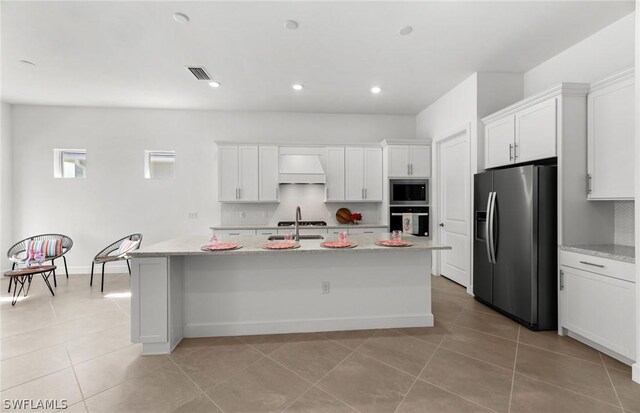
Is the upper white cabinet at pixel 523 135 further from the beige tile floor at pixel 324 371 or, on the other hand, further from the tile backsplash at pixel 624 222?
the beige tile floor at pixel 324 371

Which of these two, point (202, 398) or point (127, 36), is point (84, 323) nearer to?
point (202, 398)

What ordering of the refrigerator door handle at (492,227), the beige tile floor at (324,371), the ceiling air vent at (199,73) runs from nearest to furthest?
the beige tile floor at (324,371)
the refrigerator door handle at (492,227)
the ceiling air vent at (199,73)

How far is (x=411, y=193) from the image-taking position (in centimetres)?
504

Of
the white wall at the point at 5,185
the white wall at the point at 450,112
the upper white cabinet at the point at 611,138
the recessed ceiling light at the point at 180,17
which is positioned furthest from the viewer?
the white wall at the point at 5,185

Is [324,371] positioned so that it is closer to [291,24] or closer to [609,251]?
[609,251]

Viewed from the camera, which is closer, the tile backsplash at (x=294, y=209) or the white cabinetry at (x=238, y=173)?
the white cabinetry at (x=238, y=173)

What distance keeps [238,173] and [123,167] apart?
2.16m

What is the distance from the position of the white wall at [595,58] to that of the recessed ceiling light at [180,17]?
13.0 feet

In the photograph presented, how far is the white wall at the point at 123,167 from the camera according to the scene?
500 cm

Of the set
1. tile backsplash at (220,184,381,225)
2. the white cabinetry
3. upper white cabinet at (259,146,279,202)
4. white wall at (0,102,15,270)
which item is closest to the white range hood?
upper white cabinet at (259,146,279,202)

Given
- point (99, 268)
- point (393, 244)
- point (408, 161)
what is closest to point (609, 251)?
point (393, 244)

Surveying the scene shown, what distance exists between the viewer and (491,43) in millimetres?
3037

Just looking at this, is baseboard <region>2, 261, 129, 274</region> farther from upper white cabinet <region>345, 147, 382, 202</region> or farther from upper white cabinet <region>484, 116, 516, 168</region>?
upper white cabinet <region>484, 116, 516, 168</region>

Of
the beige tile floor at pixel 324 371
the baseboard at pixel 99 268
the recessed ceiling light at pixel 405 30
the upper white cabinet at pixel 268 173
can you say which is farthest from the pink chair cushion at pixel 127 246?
the recessed ceiling light at pixel 405 30
